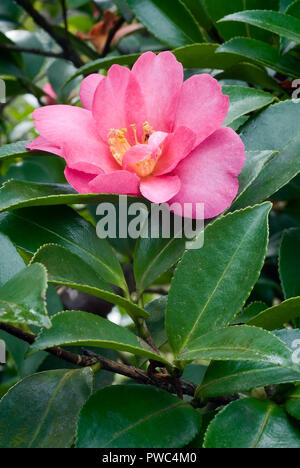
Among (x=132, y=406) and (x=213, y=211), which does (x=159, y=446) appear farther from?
(x=213, y=211)

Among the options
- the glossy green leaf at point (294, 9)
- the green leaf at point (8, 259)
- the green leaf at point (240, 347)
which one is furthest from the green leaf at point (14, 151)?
the glossy green leaf at point (294, 9)

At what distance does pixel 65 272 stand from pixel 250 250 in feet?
0.65

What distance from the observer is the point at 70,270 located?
25.2 inches

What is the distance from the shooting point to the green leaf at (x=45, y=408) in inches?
25.0

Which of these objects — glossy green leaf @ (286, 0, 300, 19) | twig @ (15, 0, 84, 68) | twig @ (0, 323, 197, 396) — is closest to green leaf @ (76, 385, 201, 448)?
twig @ (0, 323, 197, 396)

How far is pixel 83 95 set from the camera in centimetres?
81

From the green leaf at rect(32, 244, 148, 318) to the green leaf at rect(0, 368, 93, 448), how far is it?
0.11 metres

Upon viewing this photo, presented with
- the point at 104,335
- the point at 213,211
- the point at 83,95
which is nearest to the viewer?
the point at 104,335

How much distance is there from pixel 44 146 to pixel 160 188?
0.53 ft

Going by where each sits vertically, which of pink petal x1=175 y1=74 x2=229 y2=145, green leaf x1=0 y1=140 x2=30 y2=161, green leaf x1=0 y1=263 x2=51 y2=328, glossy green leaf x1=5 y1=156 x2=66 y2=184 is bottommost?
glossy green leaf x1=5 y1=156 x2=66 y2=184

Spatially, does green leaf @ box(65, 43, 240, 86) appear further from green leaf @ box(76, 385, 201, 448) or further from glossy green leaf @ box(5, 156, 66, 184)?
green leaf @ box(76, 385, 201, 448)

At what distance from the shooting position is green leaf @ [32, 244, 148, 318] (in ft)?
2.01

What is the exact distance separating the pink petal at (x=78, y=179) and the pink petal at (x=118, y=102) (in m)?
0.08

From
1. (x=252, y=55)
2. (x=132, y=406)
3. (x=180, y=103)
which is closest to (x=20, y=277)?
(x=132, y=406)
